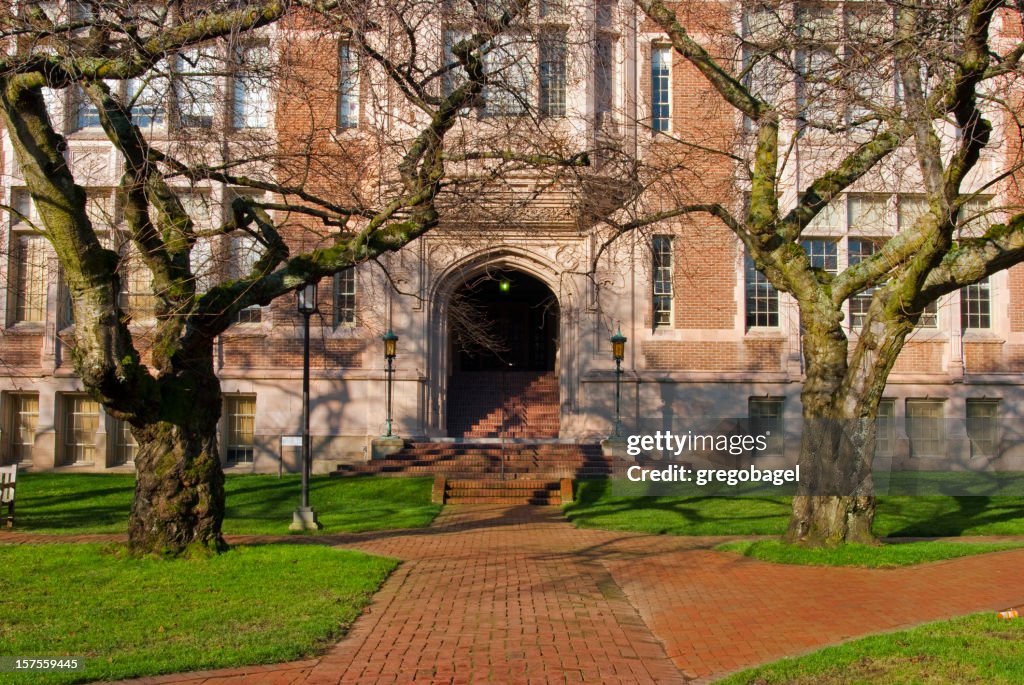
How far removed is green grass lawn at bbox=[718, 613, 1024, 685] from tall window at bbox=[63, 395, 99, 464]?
22137 millimetres

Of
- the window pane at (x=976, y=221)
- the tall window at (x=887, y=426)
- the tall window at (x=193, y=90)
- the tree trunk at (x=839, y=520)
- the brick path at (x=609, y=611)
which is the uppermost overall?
the window pane at (x=976, y=221)

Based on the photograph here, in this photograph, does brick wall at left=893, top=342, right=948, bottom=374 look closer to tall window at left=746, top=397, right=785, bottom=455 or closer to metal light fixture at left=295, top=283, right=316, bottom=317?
tall window at left=746, top=397, right=785, bottom=455

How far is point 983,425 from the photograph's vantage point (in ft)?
83.3

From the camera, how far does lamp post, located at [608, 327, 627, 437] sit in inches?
914

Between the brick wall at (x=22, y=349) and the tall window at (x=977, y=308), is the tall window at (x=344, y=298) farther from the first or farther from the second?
the tall window at (x=977, y=308)

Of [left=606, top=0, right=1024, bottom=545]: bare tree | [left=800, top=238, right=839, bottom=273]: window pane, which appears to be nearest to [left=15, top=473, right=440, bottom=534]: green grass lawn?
[left=606, top=0, right=1024, bottom=545]: bare tree

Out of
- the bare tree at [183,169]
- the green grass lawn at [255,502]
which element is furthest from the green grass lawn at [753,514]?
the bare tree at [183,169]

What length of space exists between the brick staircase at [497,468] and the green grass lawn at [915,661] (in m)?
12.8

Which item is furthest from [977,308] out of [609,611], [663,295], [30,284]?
[30,284]

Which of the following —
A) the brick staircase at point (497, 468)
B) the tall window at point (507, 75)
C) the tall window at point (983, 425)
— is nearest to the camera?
the tall window at point (507, 75)

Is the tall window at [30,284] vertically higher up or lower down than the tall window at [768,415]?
higher up

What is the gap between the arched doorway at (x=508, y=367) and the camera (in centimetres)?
2616

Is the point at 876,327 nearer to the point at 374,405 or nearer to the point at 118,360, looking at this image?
the point at 118,360

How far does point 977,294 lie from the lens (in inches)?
1008
